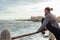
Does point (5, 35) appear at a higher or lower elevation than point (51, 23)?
lower

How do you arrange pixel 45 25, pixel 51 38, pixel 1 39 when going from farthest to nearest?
pixel 51 38
pixel 45 25
pixel 1 39

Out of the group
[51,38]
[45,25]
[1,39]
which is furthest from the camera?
[51,38]

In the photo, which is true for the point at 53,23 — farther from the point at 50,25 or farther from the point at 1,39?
the point at 1,39

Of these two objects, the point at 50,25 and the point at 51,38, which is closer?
the point at 50,25

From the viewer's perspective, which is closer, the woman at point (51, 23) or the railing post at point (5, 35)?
the railing post at point (5, 35)

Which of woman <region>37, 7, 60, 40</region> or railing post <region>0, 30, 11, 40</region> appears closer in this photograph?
railing post <region>0, 30, 11, 40</region>

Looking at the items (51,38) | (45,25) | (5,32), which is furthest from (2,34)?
(51,38)

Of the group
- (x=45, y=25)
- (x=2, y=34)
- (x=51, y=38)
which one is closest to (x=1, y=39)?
(x=2, y=34)

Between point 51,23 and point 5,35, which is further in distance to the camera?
point 51,23

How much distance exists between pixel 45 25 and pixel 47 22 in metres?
0.08

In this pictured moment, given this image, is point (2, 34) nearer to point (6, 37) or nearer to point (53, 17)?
point (6, 37)

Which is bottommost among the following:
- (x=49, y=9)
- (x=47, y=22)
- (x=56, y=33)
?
(x=56, y=33)

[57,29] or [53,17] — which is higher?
[53,17]

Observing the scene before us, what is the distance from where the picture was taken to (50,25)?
176 inches
